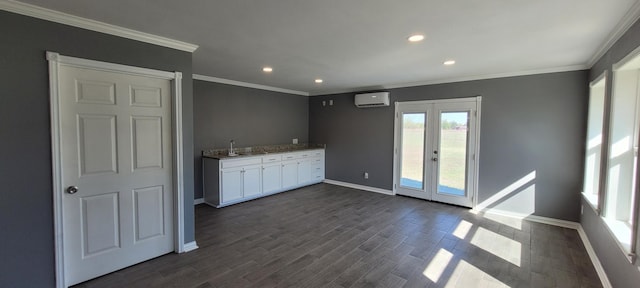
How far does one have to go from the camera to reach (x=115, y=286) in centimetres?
247

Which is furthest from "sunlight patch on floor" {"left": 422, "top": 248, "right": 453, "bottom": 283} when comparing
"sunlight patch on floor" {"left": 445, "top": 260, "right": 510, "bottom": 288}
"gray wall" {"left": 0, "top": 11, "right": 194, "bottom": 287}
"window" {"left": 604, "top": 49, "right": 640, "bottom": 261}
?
"gray wall" {"left": 0, "top": 11, "right": 194, "bottom": 287}

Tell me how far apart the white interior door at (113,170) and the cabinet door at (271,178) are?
2529 millimetres

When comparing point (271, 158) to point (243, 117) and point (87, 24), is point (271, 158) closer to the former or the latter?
point (243, 117)

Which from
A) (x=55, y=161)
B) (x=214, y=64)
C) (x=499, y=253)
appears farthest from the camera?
(x=214, y=64)

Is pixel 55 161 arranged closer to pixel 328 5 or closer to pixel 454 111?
pixel 328 5

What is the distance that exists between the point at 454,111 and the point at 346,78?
2.05 meters

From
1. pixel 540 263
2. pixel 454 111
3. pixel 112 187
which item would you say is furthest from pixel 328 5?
pixel 454 111

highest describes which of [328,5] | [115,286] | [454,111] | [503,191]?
[328,5]

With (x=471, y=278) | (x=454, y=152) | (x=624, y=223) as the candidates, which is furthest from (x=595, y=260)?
(x=454, y=152)

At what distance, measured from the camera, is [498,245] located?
3389 millimetres

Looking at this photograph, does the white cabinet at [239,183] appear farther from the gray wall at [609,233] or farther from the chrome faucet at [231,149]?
the gray wall at [609,233]

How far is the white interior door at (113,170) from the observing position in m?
2.42

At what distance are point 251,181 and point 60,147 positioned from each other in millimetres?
3161

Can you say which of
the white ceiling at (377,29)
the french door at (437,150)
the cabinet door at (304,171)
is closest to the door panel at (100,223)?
the white ceiling at (377,29)
